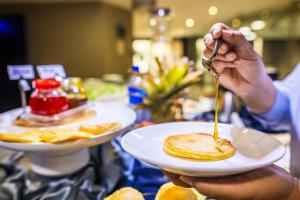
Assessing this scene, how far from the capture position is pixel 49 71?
96 cm

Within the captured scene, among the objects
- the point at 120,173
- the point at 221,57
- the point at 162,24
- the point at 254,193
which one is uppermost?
the point at 162,24

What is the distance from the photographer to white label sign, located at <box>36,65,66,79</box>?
932 mm

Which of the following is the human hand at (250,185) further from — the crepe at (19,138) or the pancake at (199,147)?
the crepe at (19,138)

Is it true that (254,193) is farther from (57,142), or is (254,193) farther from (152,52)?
(152,52)

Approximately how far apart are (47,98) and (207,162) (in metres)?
0.60

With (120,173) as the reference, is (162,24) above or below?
Result: above

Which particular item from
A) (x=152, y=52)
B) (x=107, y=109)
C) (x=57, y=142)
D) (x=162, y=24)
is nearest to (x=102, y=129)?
(x=57, y=142)

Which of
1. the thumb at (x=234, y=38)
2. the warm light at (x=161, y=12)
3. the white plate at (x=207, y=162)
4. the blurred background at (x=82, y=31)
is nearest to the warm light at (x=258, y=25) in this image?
the blurred background at (x=82, y=31)

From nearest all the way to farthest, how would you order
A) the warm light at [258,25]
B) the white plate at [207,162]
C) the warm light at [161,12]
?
the white plate at [207,162] → the warm light at [161,12] → the warm light at [258,25]

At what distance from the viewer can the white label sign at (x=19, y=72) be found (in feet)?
2.87

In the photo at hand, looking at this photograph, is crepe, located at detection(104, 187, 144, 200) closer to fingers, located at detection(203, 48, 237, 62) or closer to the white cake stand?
the white cake stand

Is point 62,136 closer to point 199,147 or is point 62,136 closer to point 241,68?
point 199,147

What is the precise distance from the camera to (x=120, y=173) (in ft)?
2.50

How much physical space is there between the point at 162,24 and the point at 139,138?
128 centimetres
